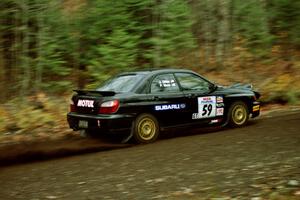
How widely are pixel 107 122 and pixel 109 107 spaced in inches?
12.6

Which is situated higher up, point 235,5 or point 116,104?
point 235,5

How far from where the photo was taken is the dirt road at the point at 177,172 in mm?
6129

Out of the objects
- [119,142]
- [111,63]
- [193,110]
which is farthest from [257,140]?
[111,63]

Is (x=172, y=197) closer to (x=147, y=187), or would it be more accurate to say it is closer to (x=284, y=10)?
(x=147, y=187)

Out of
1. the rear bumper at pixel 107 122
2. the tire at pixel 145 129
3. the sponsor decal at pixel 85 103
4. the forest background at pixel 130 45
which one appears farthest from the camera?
the forest background at pixel 130 45

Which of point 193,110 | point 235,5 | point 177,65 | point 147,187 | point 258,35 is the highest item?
point 235,5

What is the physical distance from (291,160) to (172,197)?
8.42ft

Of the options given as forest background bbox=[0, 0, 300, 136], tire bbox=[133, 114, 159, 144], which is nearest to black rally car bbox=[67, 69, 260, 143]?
tire bbox=[133, 114, 159, 144]

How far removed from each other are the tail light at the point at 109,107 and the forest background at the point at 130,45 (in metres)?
4.38

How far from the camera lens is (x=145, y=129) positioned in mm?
10430

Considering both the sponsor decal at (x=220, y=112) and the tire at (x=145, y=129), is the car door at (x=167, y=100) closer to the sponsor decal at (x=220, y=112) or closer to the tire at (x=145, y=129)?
the tire at (x=145, y=129)

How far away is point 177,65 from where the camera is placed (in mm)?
20469

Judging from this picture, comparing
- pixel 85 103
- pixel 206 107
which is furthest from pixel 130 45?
pixel 85 103

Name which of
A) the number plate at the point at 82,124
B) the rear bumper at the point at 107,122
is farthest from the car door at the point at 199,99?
the number plate at the point at 82,124
